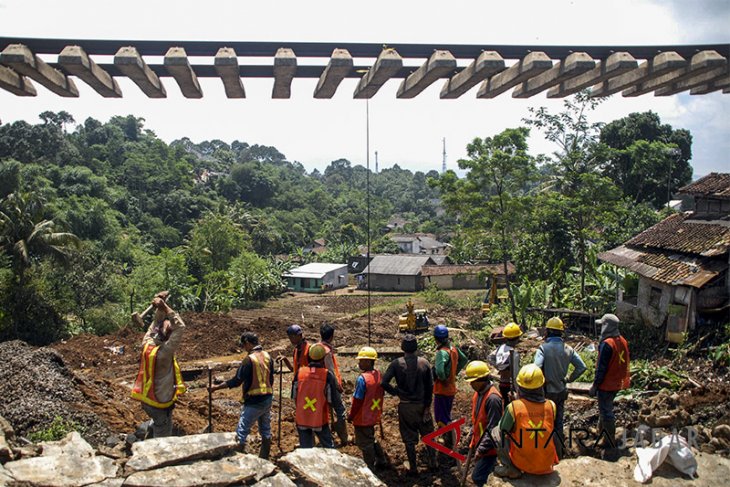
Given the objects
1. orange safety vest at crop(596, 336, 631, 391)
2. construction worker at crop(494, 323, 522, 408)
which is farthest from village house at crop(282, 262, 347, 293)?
construction worker at crop(494, 323, 522, 408)

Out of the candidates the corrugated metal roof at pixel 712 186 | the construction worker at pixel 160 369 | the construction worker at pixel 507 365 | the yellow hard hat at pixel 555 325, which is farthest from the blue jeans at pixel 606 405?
the corrugated metal roof at pixel 712 186

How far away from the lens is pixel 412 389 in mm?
6887

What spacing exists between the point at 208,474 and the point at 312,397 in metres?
1.99

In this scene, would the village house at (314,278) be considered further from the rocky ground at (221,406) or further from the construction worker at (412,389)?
the construction worker at (412,389)

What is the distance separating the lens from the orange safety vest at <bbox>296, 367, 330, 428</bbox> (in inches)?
265

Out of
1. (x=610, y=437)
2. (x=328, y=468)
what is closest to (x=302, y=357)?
(x=328, y=468)

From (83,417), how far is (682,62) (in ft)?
26.7

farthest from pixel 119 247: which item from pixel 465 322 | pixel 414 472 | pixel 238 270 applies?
pixel 414 472

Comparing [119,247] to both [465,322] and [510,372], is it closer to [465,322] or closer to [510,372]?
[465,322]

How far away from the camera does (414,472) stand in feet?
23.3

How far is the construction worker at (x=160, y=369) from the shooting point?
667cm

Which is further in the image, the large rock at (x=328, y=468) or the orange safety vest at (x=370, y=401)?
the orange safety vest at (x=370, y=401)

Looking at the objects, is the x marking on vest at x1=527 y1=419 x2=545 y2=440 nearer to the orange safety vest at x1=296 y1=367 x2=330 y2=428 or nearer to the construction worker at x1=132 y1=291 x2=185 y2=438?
the orange safety vest at x1=296 y1=367 x2=330 y2=428

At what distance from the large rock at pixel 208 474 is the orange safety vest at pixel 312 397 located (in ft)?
4.81
